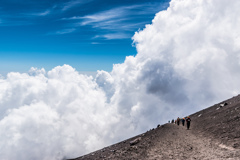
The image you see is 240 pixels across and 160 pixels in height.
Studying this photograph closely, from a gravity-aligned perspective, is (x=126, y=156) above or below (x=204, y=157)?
above

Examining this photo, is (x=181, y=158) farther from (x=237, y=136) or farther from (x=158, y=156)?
(x=237, y=136)

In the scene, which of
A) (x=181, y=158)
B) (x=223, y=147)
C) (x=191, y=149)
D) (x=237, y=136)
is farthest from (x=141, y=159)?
(x=237, y=136)

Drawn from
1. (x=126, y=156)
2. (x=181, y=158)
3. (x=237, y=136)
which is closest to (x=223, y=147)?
(x=237, y=136)

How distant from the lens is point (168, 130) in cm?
3256

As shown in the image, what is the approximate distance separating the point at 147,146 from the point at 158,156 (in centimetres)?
411

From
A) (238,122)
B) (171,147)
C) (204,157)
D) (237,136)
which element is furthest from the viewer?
(238,122)

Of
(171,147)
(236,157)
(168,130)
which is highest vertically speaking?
(168,130)

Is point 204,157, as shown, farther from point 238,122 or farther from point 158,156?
point 238,122

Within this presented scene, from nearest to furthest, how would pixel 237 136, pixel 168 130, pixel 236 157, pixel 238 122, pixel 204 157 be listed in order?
pixel 236 157, pixel 204 157, pixel 237 136, pixel 238 122, pixel 168 130

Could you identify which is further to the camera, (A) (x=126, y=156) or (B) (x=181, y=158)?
(A) (x=126, y=156)

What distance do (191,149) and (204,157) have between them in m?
3.51

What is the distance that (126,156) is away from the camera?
20391mm

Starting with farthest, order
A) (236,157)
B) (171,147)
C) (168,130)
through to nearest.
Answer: (168,130) < (171,147) < (236,157)

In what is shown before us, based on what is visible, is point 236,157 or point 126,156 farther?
point 126,156
